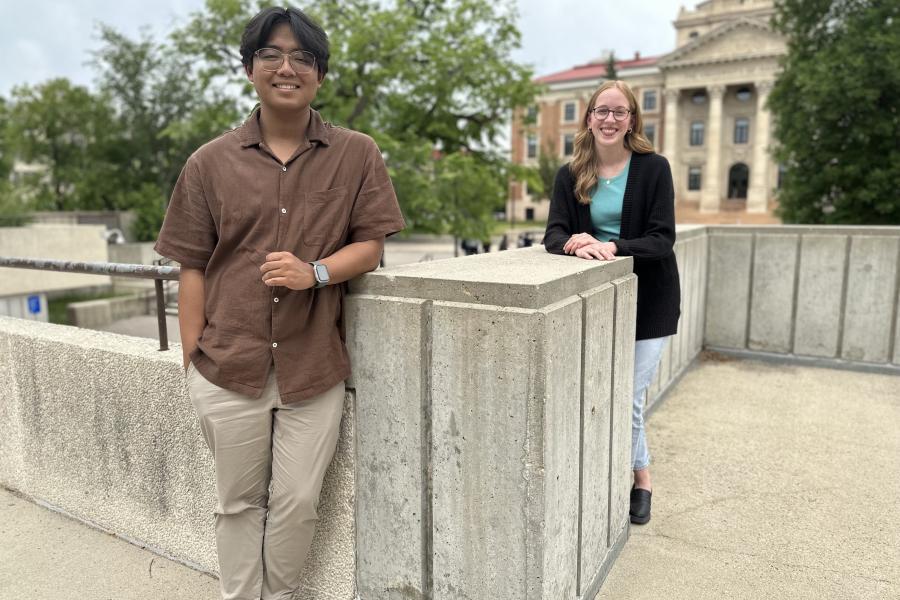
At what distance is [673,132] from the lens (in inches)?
2842

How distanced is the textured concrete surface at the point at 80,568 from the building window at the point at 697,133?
251ft

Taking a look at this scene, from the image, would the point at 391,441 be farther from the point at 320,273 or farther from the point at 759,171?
the point at 759,171

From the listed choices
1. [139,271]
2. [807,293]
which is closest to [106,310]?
[139,271]

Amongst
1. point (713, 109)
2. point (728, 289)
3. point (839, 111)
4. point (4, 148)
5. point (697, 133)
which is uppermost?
point (713, 109)

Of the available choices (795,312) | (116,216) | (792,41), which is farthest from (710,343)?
(116,216)

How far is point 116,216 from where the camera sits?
30.3 meters

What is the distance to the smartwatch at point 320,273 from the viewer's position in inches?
87.3

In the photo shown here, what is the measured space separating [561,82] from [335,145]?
266ft

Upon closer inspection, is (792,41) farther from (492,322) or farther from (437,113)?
(492,322)

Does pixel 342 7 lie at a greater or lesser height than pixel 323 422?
greater

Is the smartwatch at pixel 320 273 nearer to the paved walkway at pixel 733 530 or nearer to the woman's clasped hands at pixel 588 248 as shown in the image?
the woman's clasped hands at pixel 588 248

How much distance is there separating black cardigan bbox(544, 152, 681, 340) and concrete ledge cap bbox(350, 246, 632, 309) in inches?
11.1

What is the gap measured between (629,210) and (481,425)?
1.42 m

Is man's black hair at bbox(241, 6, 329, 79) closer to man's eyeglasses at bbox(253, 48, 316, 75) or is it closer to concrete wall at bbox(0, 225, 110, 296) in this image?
man's eyeglasses at bbox(253, 48, 316, 75)
